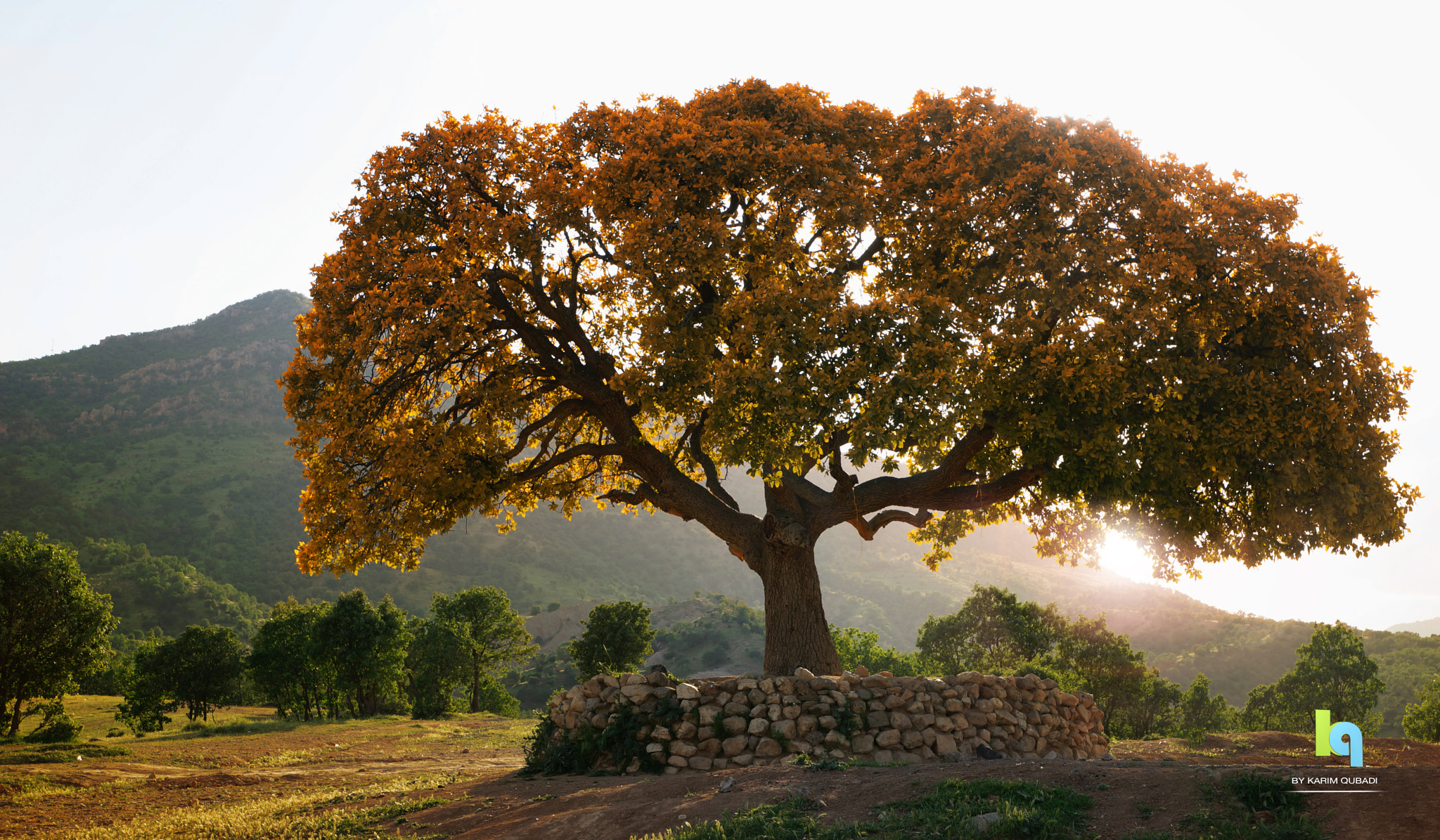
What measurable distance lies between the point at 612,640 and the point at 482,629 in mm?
9602

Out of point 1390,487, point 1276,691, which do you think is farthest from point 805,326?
point 1276,691

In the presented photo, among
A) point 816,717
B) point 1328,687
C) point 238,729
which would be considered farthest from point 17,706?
point 1328,687

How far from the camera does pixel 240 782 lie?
443 inches

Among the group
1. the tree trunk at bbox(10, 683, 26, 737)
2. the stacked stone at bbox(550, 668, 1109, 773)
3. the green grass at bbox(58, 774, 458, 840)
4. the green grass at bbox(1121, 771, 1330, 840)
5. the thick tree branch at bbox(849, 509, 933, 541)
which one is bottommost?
the tree trunk at bbox(10, 683, 26, 737)

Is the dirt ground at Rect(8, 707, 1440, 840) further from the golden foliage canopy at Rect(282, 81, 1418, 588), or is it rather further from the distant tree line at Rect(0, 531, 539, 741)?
the distant tree line at Rect(0, 531, 539, 741)

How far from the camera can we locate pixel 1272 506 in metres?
10.9

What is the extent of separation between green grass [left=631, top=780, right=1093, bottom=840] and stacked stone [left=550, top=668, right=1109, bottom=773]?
3833 millimetres

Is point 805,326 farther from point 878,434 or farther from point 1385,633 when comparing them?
point 1385,633

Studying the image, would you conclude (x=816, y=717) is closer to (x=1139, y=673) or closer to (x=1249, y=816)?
(x=1249, y=816)

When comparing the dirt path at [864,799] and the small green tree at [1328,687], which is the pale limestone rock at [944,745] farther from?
the small green tree at [1328,687]

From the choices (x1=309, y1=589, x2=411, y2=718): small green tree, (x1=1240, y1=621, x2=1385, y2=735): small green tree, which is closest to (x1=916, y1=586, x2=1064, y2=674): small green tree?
(x1=1240, y1=621, x2=1385, y2=735): small green tree

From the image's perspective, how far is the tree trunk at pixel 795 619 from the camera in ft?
41.6

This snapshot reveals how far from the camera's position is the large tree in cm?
1039

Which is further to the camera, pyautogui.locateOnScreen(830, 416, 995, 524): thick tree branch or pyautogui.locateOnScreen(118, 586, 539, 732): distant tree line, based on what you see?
pyautogui.locateOnScreen(118, 586, 539, 732): distant tree line
